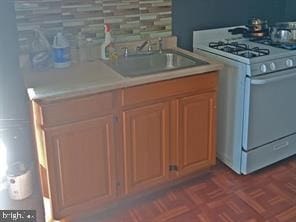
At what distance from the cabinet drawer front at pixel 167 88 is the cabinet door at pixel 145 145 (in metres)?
0.06

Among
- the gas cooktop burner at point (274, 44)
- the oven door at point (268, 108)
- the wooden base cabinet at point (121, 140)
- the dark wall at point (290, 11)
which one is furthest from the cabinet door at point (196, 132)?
the dark wall at point (290, 11)

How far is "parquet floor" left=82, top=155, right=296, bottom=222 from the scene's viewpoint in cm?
222

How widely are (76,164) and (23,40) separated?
0.85m

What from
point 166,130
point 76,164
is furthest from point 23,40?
point 166,130

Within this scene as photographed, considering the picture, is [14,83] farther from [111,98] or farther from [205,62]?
[205,62]

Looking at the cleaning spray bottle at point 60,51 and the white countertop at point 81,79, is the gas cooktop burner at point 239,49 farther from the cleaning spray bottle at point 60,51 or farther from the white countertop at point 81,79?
the cleaning spray bottle at point 60,51

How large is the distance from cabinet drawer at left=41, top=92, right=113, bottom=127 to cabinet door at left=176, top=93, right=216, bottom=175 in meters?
0.50

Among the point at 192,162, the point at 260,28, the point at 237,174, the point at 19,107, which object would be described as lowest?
the point at 237,174

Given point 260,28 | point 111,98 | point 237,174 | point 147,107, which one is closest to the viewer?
point 111,98

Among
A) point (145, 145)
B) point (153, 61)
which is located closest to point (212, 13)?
point (153, 61)

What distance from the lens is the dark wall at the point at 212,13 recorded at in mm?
2748

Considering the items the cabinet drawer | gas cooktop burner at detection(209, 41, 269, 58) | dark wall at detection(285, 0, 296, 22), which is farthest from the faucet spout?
dark wall at detection(285, 0, 296, 22)

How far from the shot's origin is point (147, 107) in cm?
214

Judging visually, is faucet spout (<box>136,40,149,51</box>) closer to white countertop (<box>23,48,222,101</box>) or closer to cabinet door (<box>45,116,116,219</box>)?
white countertop (<box>23,48,222,101</box>)
